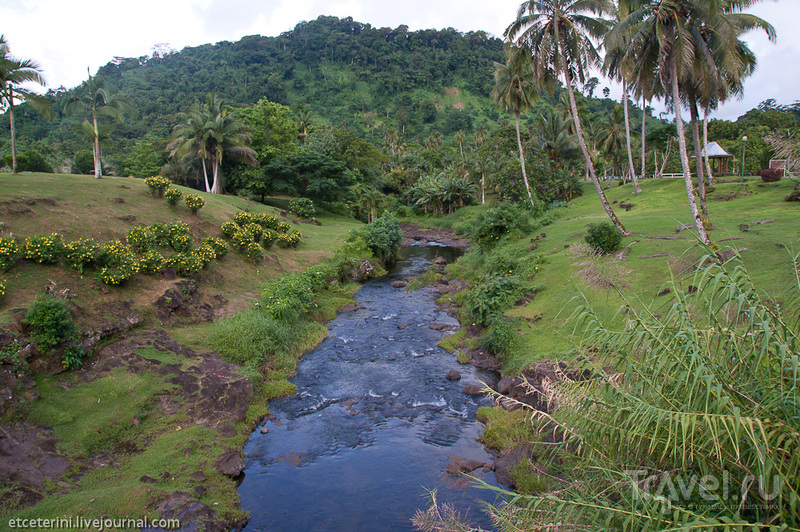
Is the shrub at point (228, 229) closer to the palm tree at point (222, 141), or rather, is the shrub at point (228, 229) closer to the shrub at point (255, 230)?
the shrub at point (255, 230)

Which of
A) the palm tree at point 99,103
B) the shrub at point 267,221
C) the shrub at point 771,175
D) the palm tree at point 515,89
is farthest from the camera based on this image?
the palm tree at point 515,89

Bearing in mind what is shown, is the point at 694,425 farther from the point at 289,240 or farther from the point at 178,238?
the point at 289,240

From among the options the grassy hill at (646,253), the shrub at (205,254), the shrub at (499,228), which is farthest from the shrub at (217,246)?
the shrub at (499,228)

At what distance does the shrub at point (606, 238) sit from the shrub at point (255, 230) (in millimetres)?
21827

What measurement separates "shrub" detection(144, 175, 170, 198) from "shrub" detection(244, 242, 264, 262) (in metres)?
8.51

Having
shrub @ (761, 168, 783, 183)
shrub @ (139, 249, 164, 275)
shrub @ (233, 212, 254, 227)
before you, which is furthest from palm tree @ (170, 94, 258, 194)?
shrub @ (761, 168, 783, 183)

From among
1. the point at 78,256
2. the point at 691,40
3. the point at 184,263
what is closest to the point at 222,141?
the point at 184,263

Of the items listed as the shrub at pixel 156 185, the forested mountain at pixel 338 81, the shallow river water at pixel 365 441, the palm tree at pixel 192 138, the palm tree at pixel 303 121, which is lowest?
the shallow river water at pixel 365 441

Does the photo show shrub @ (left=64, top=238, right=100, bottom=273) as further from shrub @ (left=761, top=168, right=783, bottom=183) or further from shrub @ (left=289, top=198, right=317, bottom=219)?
shrub @ (left=761, top=168, right=783, bottom=183)

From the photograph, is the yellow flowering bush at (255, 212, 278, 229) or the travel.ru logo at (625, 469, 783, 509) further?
the yellow flowering bush at (255, 212, 278, 229)

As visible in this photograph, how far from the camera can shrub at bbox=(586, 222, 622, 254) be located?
2392 cm

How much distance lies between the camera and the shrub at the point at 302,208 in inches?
1959

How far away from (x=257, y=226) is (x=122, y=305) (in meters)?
14.7

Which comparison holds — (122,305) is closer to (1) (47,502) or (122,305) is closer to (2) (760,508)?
(1) (47,502)
